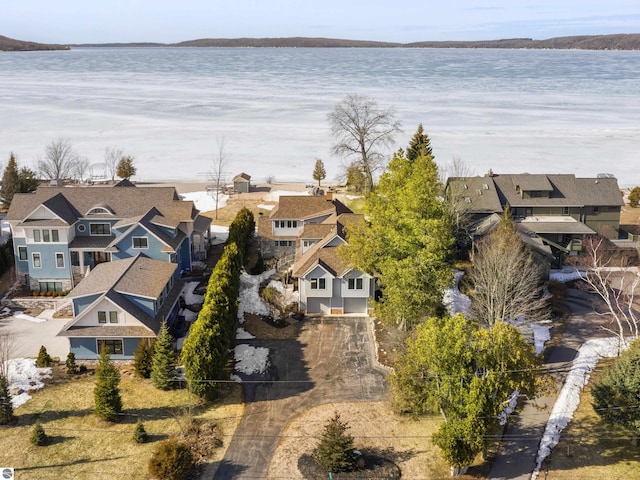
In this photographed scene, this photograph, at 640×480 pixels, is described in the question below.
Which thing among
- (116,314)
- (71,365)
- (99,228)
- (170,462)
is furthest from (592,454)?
(99,228)

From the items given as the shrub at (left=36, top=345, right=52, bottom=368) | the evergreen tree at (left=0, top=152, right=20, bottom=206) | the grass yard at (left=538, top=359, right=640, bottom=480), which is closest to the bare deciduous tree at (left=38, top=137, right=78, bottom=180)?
the evergreen tree at (left=0, top=152, right=20, bottom=206)

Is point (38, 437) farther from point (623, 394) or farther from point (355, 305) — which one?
point (623, 394)

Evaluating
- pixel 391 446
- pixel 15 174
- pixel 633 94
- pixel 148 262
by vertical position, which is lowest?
pixel 391 446

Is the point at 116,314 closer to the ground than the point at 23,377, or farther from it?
farther from it

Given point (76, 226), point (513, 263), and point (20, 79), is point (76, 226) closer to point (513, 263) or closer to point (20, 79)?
point (513, 263)

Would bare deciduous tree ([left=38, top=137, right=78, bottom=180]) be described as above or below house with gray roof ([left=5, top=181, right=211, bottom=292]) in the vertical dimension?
above

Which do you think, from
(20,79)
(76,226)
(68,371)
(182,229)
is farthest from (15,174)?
(20,79)

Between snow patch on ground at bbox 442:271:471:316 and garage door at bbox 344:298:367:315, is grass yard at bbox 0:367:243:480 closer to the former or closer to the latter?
garage door at bbox 344:298:367:315
